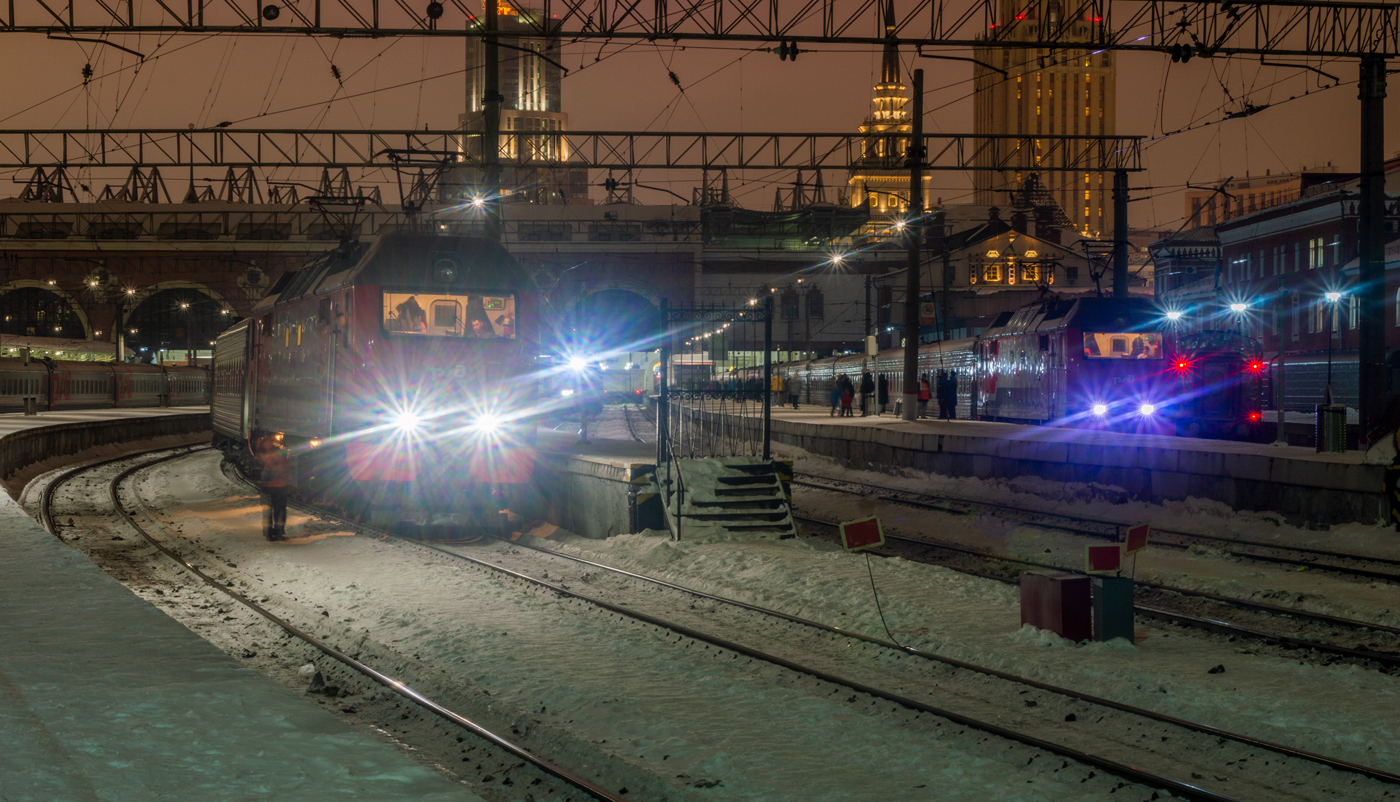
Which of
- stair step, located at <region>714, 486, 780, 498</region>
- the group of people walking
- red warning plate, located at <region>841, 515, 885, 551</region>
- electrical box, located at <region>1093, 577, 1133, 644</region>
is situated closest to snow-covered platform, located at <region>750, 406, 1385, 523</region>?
the group of people walking

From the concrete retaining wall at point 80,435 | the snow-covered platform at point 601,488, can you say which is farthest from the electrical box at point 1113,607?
the concrete retaining wall at point 80,435

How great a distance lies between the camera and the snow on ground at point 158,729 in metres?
5.28

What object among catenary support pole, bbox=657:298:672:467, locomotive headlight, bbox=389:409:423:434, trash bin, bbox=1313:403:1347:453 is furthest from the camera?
trash bin, bbox=1313:403:1347:453

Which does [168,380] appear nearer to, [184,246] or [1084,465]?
[184,246]

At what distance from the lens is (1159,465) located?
1839cm

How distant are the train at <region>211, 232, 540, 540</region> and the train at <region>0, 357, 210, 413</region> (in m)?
31.0

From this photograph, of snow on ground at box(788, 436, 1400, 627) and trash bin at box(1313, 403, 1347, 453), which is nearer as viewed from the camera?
snow on ground at box(788, 436, 1400, 627)

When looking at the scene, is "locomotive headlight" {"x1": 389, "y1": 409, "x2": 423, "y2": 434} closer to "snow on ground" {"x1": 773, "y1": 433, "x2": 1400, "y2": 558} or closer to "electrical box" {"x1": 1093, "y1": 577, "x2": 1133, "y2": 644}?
"electrical box" {"x1": 1093, "y1": 577, "x2": 1133, "y2": 644}

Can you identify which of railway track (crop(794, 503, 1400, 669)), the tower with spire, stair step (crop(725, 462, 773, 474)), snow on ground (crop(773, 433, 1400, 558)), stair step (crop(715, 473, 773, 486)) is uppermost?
the tower with spire

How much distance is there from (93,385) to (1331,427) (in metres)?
52.6

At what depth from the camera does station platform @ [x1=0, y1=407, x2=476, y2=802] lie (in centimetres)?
529

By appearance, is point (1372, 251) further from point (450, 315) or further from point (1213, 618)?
point (450, 315)

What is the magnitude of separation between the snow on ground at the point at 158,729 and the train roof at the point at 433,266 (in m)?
7.62

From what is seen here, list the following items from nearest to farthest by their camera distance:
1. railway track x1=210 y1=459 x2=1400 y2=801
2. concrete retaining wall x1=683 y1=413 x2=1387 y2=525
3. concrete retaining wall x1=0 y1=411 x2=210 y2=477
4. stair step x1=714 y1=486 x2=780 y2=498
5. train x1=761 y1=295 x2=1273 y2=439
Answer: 1. railway track x1=210 y1=459 x2=1400 y2=801
2. stair step x1=714 y1=486 x2=780 y2=498
3. concrete retaining wall x1=683 y1=413 x2=1387 y2=525
4. train x1=761 y1=295 x2=1273 y2=439
5. concrete retaining wall x1=0 y1=411 x2=210 y2=477
